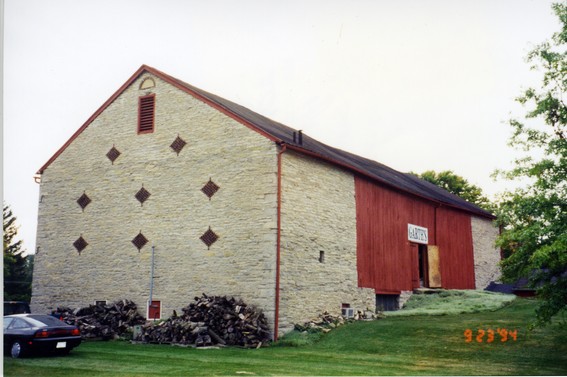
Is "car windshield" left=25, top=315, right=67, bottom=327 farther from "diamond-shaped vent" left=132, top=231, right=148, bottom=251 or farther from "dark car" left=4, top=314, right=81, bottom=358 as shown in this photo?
"diamond-shaped vent" left=132, top=231, right=148, bottom=251

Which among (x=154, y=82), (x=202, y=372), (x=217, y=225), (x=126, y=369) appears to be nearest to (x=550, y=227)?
(x=202, y=372)

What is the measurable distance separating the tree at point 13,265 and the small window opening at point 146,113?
28263mm

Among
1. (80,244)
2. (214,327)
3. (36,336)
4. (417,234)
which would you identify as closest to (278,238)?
(214,327)

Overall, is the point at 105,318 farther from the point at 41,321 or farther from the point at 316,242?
the point at 316,242

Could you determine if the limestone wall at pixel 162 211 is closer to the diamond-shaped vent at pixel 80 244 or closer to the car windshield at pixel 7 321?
the diamond-shaped vent at pixel 80 244

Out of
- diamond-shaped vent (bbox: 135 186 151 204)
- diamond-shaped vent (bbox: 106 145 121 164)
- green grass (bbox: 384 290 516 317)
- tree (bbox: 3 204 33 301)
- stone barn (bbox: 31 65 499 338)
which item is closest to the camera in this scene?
stone barn (bbox: 31 65 499 338)

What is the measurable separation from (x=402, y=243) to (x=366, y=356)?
10.9 m

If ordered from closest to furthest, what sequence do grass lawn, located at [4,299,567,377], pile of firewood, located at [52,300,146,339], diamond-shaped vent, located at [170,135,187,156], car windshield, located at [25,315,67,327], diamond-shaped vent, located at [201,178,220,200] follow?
grass lawn, located at [4,299,567,377] → car windshield, located at [25,315,67,327] → pile of firewood, located at [52,300,146,339] → diamond-shaped vent, located at [201,178,220,200] → diamond-shaped vent, located at [170,135,187,156]

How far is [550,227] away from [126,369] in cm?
924

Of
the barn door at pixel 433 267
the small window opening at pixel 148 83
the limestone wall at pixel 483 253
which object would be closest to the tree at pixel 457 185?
the limestone wall at pixel 483 253

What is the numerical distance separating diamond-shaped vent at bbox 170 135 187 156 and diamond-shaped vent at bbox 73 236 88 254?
17.4ft

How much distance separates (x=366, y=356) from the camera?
14.2 metres
